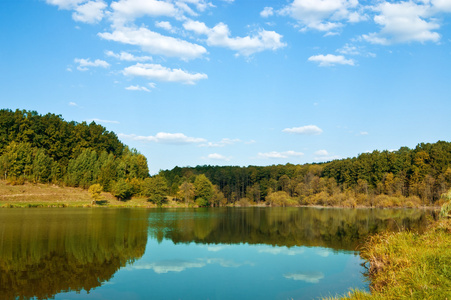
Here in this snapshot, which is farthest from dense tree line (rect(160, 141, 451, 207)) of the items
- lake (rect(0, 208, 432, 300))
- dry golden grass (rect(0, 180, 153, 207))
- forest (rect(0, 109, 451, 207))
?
lake (rect(0, 208, 432, 300))

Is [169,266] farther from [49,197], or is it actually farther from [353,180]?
[353,180]

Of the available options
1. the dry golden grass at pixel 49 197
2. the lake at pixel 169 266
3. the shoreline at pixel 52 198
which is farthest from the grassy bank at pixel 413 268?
the dry golden grass at pixel 49 197

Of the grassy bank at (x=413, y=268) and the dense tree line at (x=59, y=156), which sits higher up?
the dense tree line at (x=59, y=156)

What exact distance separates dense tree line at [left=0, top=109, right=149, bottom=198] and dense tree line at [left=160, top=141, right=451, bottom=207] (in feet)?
52.0

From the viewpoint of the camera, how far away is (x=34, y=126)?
290ft

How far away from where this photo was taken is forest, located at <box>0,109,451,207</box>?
8094cm

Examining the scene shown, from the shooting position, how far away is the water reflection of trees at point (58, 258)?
482 inches

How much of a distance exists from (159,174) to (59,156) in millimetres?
27564

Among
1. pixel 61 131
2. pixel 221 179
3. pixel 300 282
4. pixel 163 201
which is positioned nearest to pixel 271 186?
pixel 221 179

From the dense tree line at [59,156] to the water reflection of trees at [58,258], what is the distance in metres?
57.9

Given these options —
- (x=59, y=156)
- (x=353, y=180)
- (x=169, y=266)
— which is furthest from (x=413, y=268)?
(x=353, y=180)

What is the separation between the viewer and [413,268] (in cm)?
1011

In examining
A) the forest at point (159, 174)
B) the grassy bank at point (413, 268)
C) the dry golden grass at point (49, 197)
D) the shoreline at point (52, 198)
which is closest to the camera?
the grassy bank at point (413, 268)

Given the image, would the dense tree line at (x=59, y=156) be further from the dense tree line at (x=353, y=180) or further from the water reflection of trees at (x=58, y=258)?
the water reflection of trees at (x=58, y=258)
